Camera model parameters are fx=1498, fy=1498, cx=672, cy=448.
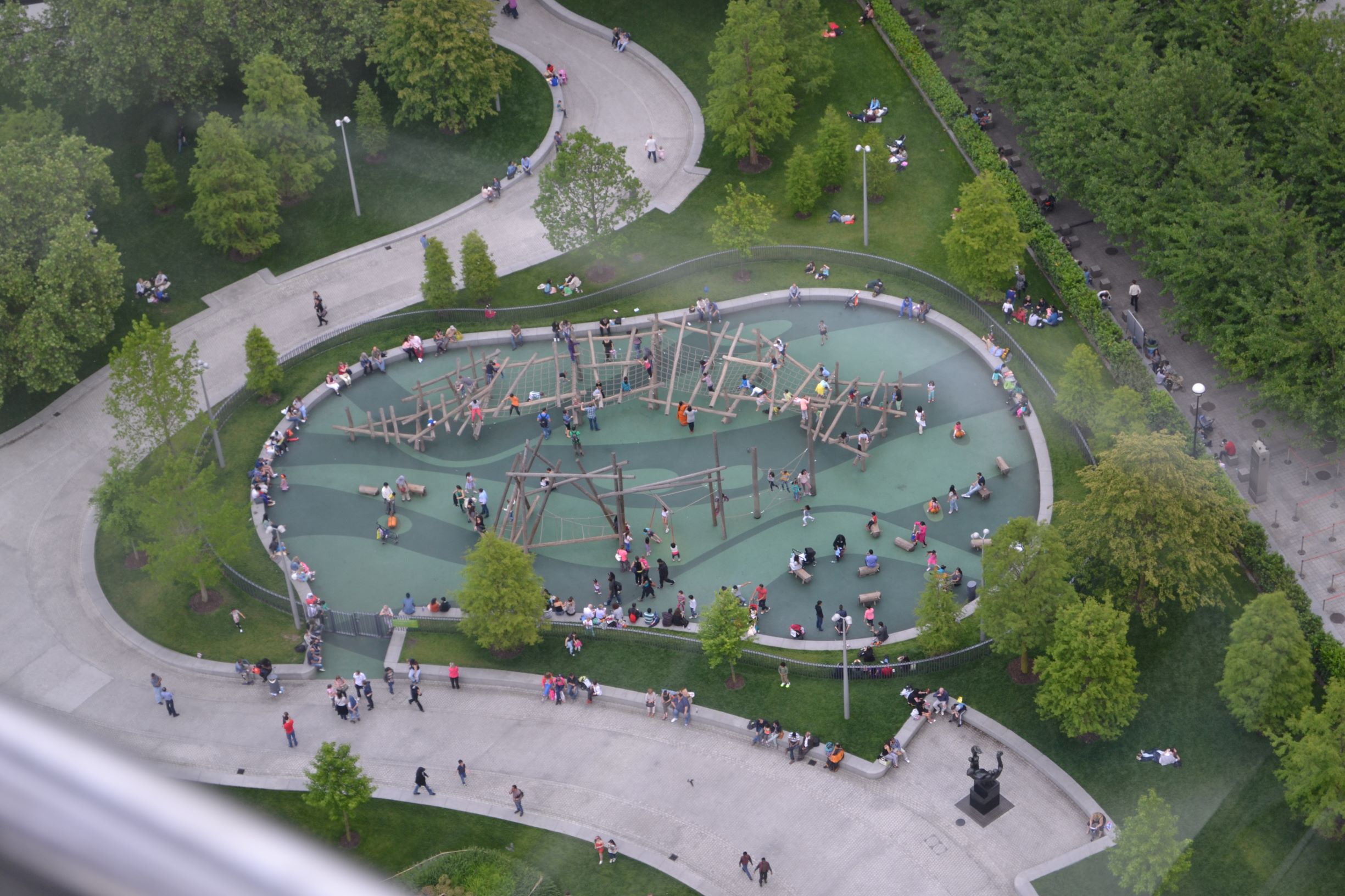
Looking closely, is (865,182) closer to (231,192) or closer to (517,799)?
(231,192)

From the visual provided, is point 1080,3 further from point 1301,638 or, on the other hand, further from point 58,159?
point 58,159

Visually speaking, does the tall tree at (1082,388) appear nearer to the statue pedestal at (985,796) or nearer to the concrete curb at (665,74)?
the statue pedestal at (985,796)

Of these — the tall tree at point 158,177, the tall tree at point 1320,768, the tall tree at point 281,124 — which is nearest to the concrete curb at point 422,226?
the tall tree at point 281,124

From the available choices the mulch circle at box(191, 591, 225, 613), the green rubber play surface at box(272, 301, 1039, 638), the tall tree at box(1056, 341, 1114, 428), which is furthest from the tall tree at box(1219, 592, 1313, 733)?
the mulch circle at box(191, 591, 225, 613)

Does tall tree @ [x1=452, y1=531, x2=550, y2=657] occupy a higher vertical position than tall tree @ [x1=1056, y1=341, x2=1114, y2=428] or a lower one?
lower

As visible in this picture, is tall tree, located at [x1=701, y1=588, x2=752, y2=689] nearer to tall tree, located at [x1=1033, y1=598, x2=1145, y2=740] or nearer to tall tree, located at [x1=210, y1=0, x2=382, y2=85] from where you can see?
tall tree, located at [x1=1033, y1=598, x2=1145, y2=740]

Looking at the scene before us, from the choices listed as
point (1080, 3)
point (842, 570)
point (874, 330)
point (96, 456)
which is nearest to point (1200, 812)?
point (842, 570)
